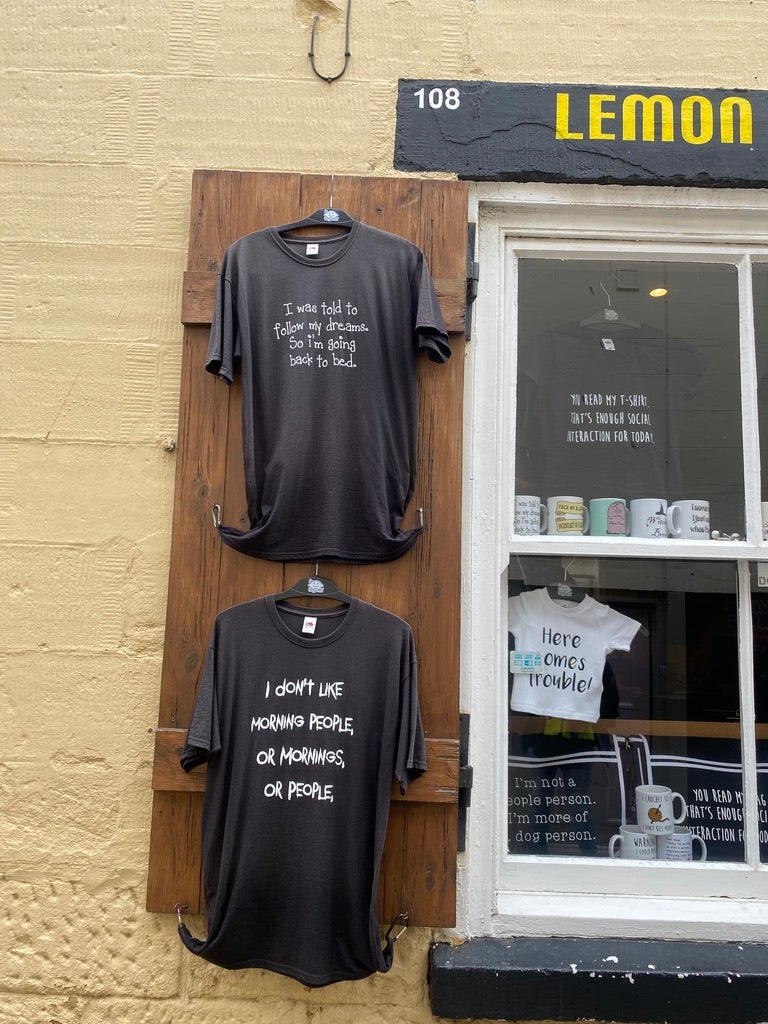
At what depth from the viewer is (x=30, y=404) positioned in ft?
7.41

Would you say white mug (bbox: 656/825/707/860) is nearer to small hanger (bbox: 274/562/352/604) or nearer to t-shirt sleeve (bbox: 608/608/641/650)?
t-shirt sleeve (bbox: 608/608/641/650)

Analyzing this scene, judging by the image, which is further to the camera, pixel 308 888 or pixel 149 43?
pixel 149 43

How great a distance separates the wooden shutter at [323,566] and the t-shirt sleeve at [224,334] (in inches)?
2.4

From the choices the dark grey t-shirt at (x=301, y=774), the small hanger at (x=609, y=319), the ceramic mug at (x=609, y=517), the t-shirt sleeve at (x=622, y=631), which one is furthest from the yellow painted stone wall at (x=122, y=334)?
the ceramic mug at (x=609, y=517)

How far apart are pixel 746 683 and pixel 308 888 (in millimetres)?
1267

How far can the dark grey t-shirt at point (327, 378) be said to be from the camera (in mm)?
2070

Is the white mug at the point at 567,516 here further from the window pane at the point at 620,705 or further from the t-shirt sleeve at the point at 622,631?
the t-shirt sleeve at the point at 622,631

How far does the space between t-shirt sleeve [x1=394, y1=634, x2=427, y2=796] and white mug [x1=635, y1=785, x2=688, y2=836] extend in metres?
0.69

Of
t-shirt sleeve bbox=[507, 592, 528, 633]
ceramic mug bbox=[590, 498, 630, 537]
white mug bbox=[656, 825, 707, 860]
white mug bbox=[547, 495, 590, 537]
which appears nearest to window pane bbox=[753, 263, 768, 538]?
ceramic mug bbox=[590, 498, 630, 537]

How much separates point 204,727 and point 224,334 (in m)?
0.98

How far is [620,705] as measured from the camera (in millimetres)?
2279

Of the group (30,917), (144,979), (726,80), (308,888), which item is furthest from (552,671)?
(726,80)

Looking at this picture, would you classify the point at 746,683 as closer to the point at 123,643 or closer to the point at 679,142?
the point at 679,142

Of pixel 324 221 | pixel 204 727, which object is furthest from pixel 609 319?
pixel 204 727
